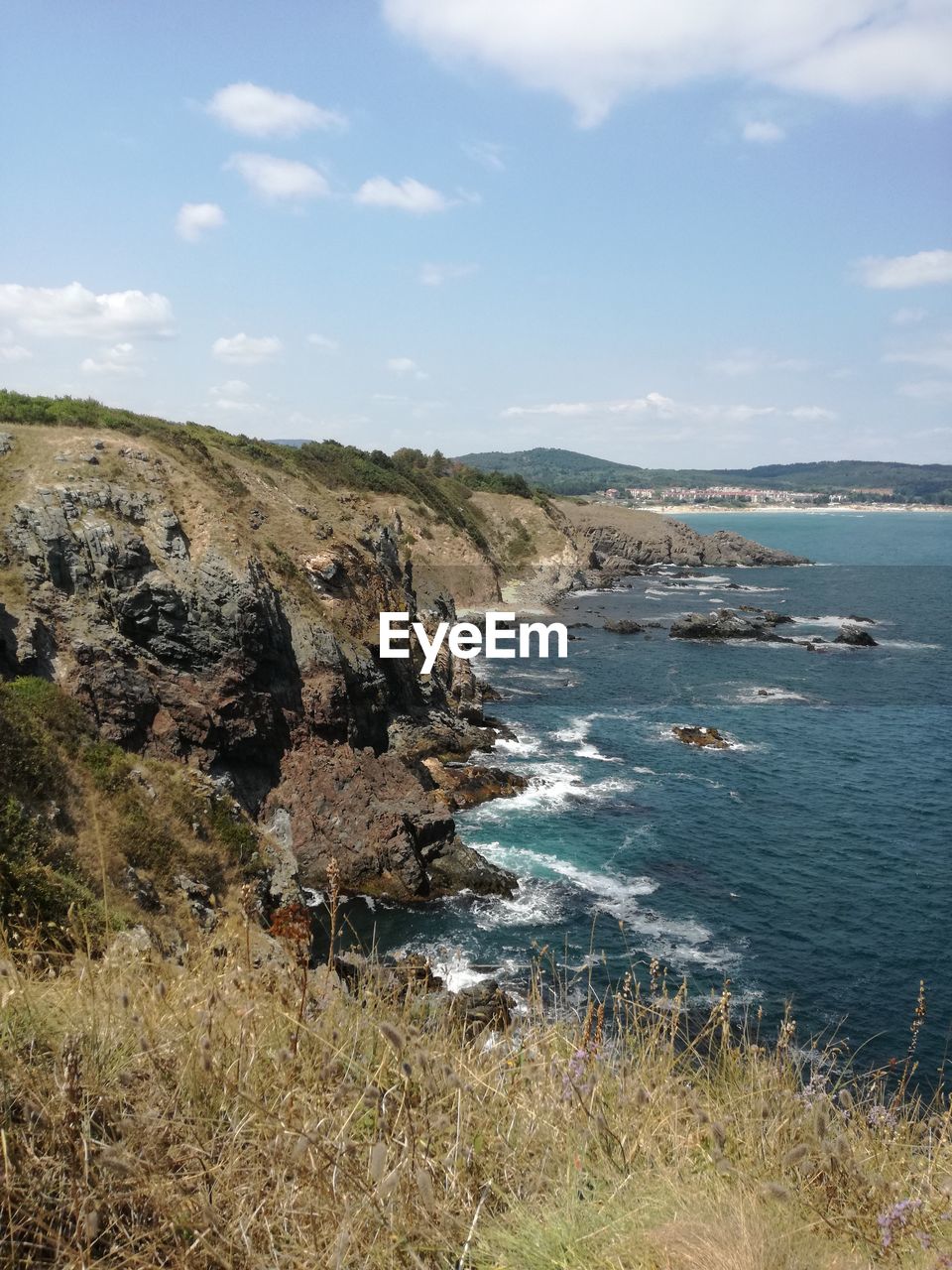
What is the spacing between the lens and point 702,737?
44.0 m

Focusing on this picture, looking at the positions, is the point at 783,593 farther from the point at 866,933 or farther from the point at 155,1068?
the point at 155,1068

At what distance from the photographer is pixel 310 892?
26531mm

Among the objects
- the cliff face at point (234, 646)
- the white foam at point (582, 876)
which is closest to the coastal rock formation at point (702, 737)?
the cliff face at point (234, 646)

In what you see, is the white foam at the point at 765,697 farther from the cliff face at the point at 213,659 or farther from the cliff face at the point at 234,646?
the cliff face at the point at 213,659

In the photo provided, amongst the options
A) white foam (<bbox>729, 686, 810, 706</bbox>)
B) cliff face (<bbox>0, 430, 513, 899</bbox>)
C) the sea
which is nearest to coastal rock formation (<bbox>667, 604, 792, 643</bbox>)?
the sea

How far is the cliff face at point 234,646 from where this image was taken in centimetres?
2741

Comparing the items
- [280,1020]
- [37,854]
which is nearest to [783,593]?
[37,854]

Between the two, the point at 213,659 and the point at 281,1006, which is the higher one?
the point at 281,1006

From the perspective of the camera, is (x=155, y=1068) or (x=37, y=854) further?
(x=37, y=854)

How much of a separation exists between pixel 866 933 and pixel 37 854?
23.3m

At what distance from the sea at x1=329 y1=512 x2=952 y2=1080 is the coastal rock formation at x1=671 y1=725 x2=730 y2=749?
0.71 metres

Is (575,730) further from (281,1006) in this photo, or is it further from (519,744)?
(281,1006)

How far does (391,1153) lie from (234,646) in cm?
2854

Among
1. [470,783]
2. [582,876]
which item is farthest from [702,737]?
[582,876]
